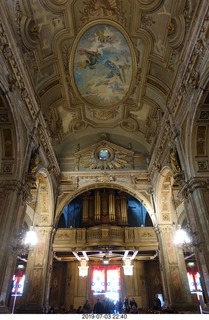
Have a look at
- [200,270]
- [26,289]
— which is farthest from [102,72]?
[26,289]

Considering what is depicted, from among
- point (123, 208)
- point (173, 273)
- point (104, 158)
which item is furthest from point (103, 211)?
point (173, 273)

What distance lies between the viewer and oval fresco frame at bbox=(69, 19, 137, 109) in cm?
1006

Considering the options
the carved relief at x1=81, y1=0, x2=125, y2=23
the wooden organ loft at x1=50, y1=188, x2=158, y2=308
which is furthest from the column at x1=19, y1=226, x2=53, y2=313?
the carved relief at x1=81, y1=0, x2=125, y2=23

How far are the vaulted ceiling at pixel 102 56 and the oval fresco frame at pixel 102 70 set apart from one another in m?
0.04

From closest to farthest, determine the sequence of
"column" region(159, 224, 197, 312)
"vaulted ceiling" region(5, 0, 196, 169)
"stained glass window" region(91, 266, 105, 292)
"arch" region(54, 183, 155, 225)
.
A: 1. "vaulted ceiling" region(5, 0, 196, 169)
2. "column" region(159, 224, 197, 312)
3. "arch" region(54, 183, 155, 225)
4. "stained glass window" region(91, 266, 105, 292)

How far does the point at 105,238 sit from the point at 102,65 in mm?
10033

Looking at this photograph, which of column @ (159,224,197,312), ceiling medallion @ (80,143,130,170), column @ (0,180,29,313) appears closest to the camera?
column @ (0,180,29,313)

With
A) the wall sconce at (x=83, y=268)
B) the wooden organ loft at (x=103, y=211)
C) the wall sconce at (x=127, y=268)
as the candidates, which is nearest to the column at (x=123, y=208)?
the wooden organ loft at (x=103, y=211)

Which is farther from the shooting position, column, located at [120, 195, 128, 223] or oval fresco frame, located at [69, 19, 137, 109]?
column, located at [120, 195, 128, 223]

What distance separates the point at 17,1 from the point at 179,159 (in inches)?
308

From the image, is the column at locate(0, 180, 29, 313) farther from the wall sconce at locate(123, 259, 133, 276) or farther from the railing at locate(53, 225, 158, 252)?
the wall sconce at locate(123, 259, 133, 276)

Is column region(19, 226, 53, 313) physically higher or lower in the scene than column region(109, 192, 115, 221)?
lower

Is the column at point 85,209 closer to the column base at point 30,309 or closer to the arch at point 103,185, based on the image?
the arch at point 103,185

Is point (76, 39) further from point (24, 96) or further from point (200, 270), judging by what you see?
point (200, 270)
